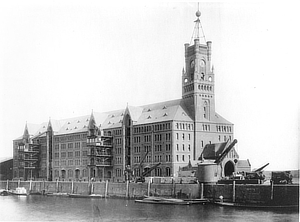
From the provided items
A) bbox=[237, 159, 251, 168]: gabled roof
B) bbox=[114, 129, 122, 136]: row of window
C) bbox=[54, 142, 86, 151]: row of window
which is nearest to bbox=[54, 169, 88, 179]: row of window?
bbox=[54, 142, 86, 151]: row of window

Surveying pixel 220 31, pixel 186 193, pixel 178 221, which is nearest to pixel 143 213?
pixel 178 221

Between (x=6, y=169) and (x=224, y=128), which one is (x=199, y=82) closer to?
(x=224, y=128)

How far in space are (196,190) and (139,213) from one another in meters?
15.8

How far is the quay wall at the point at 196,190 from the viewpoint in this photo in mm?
66250

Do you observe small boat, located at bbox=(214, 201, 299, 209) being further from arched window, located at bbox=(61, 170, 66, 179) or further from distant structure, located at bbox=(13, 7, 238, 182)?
arched window, located at bbox=(61, 170, 66, 179)

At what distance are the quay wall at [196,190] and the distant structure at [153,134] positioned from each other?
29.0ft

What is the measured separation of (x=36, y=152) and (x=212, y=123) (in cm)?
5909

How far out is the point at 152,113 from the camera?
109 m

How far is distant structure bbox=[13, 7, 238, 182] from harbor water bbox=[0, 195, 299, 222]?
2519 cm

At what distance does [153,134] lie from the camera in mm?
104812

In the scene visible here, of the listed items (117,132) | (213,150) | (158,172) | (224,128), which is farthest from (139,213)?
(117,132)

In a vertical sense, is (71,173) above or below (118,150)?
below

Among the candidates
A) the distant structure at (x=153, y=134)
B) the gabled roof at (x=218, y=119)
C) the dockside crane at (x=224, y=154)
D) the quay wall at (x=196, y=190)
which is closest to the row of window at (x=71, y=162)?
the distant structure at (x=153, y=134)

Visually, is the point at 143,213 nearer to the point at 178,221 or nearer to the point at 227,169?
the point at 178,221
